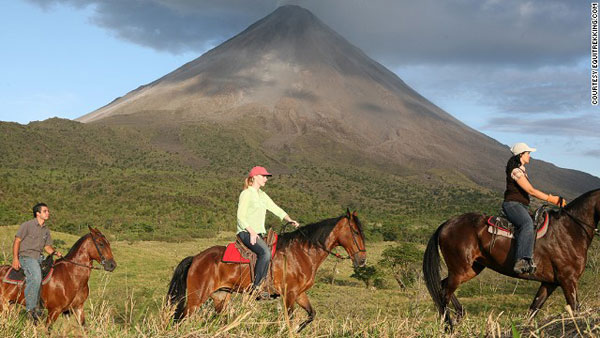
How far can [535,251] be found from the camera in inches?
322

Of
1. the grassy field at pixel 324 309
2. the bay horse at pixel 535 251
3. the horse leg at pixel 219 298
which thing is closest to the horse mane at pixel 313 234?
the horse leg at pixel 219 298

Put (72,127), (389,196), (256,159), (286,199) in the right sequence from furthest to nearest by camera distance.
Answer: (256,159) < (72,127) < (389,196) < (286,199)

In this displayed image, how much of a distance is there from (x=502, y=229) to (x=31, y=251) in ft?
24.2

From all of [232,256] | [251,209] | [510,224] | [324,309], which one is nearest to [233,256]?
[232,256]

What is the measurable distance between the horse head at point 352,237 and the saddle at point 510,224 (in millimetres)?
2039

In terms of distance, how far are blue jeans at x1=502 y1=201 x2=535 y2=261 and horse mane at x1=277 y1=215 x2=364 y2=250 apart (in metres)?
2.34

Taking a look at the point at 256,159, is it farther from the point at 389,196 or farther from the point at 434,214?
the point at 434,214

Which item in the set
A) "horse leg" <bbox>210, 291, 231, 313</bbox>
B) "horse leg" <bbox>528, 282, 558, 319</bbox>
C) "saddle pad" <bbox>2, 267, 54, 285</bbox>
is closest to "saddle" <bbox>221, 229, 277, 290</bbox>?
"horse leg" <bbox>210, 291, 231, 313</bbox>

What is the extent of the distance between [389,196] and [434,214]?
31427 mm

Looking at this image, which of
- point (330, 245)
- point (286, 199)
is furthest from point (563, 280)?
point (286, 199)

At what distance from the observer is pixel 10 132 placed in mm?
120625

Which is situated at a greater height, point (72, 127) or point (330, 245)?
point (72, 127)

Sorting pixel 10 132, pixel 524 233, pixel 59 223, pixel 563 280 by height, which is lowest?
pixel 59 223

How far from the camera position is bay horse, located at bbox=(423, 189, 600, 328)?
7.98 meters
